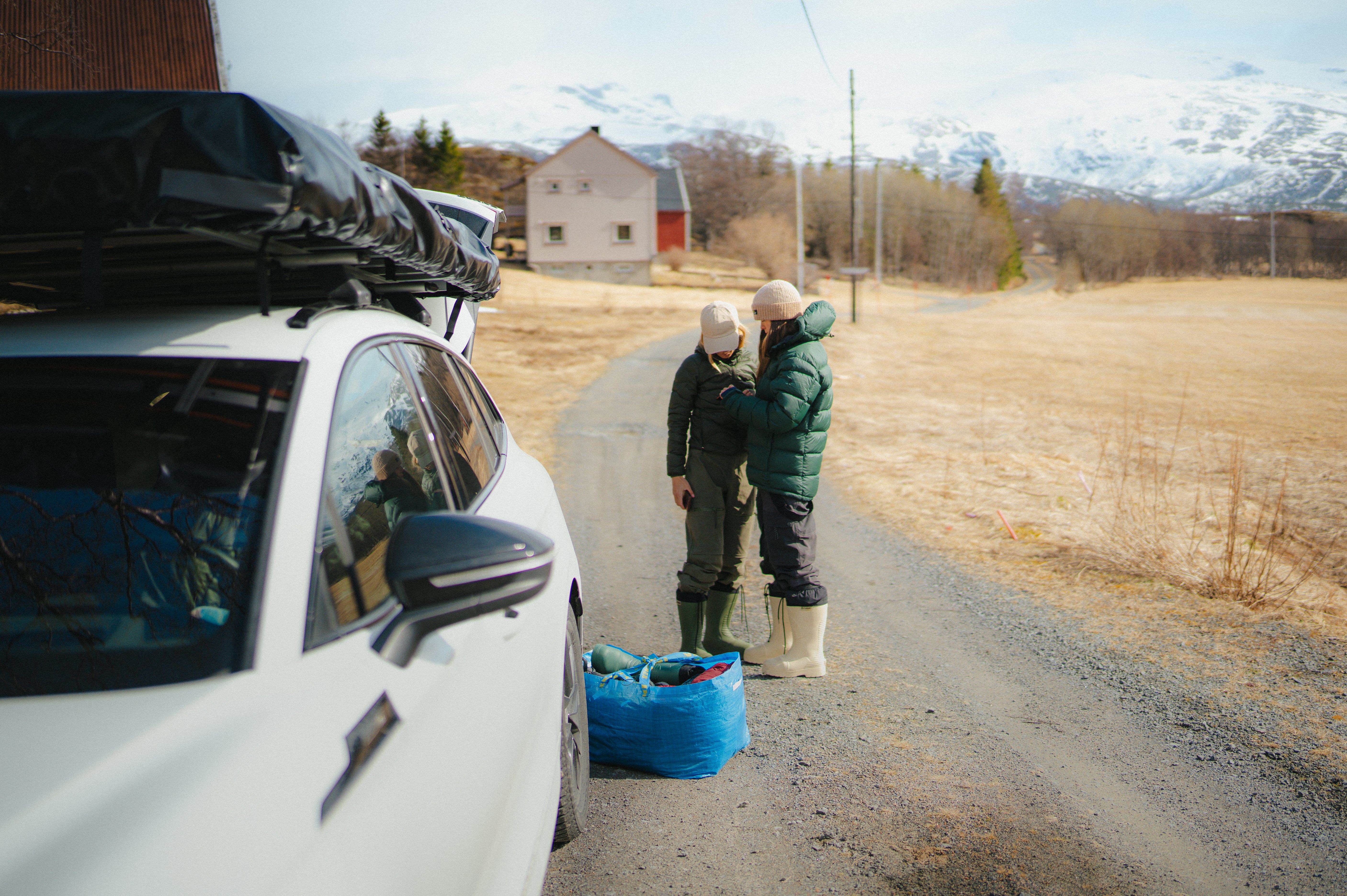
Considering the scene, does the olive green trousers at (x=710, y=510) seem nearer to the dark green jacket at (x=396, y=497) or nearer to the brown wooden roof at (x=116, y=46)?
the dark green jacket at (x=396, y=497)

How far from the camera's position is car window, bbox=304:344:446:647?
1713mm

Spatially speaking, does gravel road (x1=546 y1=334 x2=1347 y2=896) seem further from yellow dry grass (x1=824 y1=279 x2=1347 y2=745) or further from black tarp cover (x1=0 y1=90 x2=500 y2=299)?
black tarp cover (x1=0 y1=90 x2=500 y2=299)

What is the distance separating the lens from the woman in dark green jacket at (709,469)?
4914 mm

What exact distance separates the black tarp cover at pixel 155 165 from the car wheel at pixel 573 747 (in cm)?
173

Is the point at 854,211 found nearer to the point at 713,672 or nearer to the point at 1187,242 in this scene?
the point at 713,672

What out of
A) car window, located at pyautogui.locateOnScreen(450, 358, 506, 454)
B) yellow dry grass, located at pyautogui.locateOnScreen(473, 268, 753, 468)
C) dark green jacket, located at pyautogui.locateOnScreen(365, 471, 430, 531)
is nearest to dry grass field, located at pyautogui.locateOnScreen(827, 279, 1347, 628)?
yellow dry grass, located at pyautogui.locateOnScreen(473, 268, 753, 468)

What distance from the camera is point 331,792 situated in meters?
1.41

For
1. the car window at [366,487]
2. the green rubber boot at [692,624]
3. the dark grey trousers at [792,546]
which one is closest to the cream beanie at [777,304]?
the dark grey trousers at [792,546]

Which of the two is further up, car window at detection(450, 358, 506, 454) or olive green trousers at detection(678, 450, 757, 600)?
car window at detection(450, 358, 506, 454)

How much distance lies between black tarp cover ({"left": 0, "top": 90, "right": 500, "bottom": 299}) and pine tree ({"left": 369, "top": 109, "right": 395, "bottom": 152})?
237 feet

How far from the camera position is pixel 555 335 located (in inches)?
1098

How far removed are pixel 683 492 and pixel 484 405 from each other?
174 centimetres

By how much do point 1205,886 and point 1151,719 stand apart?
1442 millimetres

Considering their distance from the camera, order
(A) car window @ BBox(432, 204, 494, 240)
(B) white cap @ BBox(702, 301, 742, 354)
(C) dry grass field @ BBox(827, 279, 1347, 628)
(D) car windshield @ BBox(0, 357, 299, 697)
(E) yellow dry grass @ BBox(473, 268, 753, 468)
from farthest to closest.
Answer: (E) yellow dry grass @ BBox(473, 268, 753, 468) < (C) dry grass field @ BBox(827, 279, 1347, 628) < (A) car window @ BBox(432, 204, 494, 240) < (B) white cap @ BBox(702, 301, 742, 354) < (D) car windshield @ BBox(0, 357, 299, 697)
